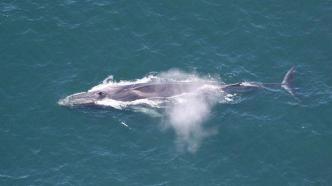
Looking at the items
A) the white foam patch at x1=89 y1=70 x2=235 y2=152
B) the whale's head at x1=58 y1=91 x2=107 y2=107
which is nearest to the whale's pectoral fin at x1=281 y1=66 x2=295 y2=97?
the white foam patch at x1=89 y1=70 x2=235 y2=152

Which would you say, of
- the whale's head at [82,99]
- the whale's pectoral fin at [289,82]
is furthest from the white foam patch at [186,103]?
the whale's pectoral fin at [289,82]

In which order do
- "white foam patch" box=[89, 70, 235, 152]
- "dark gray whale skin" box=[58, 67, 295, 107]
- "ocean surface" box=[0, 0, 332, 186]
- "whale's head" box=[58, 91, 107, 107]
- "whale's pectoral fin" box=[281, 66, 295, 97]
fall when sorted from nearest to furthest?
1. "ocean surface" box=[0, 0, 332, 186]
2. "white foam patch" box=[89, 70, 235, 152]
3. "whale's head" box=[58, 91, 107, 107]
4. "dark gray whale skin" box=[58, 67, 295, 107]
5. "whale's pectoral fin" box=[281, 66, 295, 97]

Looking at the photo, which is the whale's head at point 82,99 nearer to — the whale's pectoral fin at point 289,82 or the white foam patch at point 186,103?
the white foam patch at point 186,103

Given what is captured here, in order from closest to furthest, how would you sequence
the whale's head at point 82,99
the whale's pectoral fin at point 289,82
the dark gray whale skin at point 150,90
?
the whale's head at point 82,99
the dark gray whale skin at point 150,90
the whale's pectoral fin at point 289,82

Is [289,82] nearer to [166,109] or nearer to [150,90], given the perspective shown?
[166,109]

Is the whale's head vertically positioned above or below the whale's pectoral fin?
below

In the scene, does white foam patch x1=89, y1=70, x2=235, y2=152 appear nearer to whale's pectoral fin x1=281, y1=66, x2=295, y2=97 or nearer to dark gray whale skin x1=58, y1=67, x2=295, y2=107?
dark gray whale skin x1=58, y1=67, x2=295, y2=107
